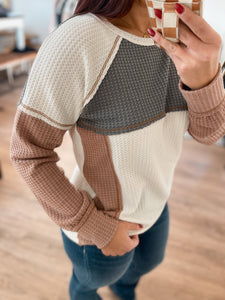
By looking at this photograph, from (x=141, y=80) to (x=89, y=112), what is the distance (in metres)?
0.12

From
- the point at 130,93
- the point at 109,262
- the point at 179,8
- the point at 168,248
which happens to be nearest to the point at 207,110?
the point at 130,93

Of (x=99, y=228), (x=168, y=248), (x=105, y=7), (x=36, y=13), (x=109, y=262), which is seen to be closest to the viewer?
(x=105, y=7)

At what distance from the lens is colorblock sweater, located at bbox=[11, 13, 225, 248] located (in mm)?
525

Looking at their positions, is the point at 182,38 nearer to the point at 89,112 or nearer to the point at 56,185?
the point at 89,112

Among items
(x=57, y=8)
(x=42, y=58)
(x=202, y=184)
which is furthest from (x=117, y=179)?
(x=57, y=8)

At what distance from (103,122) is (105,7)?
0.21 m

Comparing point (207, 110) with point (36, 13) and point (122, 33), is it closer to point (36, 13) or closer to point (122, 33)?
point (122, 33)

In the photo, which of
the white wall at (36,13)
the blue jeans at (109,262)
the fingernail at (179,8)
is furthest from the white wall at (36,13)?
the fingernail at (179,8)

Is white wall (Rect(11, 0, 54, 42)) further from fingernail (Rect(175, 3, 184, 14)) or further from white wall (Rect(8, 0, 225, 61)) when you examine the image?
fingernail (Rect(175, 3, 184, 14))

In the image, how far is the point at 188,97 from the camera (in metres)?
0.58

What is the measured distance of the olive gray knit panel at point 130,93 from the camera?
556mm

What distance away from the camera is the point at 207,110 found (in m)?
0.62

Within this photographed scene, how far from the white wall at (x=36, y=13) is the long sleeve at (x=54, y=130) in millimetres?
3978

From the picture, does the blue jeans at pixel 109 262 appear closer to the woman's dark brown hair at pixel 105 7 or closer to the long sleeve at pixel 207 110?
the long sleeve at pixel 207 110
